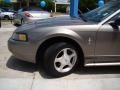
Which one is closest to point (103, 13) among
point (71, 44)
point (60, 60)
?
point (71, 44)

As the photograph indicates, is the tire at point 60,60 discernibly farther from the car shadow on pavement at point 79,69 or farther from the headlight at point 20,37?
the headlight at point 20,37

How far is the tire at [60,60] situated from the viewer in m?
6.02

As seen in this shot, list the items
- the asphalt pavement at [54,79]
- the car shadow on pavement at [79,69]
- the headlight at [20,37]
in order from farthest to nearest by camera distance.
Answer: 1. the car shadow on pavement at [79,69]
2. the headlight at [20,37]
3. the asphalt pavement at [54,79]

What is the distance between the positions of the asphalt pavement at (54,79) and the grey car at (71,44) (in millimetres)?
240

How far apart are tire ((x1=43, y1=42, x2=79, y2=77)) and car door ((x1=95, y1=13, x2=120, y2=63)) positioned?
47 cm

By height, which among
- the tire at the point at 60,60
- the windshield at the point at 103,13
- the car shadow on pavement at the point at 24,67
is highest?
the windshield at the point at 103,13

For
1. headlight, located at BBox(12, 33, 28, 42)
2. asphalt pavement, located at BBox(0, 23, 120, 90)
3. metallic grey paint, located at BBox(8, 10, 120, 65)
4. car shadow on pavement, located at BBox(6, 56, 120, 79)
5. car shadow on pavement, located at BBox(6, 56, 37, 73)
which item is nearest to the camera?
asphalt pavement, located at BBox(0, 23, 120, 90)

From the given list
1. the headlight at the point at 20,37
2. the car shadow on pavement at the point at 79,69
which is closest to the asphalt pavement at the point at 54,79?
the car shadow on pavement at the point at 79,69

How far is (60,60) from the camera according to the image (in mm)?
6109

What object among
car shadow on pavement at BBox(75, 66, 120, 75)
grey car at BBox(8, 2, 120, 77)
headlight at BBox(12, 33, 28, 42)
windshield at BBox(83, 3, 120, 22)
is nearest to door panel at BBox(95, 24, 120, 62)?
grey car at BBox(8, 2, 120, 77)

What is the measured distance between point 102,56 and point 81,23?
777 millimetres

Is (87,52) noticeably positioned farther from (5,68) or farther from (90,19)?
(5,68)

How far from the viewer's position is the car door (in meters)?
6.01

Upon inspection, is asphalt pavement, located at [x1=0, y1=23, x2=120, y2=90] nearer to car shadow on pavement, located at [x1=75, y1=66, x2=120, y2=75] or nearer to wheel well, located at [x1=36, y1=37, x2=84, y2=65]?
car shadow on pavement, located at [x1=75, y1=66, x2=120, y2=75]
